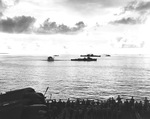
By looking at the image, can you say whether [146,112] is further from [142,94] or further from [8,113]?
[142,94]

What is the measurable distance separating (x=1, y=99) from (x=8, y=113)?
11.7ft

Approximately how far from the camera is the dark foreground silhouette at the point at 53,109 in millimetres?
20062

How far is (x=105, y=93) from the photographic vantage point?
79.8m

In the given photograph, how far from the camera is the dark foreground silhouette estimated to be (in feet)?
65.8

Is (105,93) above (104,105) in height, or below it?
below

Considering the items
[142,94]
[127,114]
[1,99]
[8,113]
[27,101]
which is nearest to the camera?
[8,113]

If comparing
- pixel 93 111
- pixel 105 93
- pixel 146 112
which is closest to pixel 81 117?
pixel 93 111

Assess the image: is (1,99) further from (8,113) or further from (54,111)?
(54,111)

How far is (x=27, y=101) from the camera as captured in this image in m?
21.3

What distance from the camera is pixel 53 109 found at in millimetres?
27375

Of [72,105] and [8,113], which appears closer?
[8,113]

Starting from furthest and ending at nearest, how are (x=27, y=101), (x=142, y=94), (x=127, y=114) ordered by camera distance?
(x=142, y=94)
(x=127, y=114)
(x=27, y=101)

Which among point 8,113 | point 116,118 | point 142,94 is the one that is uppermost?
point 8,113

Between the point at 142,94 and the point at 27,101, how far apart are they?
212 ft
